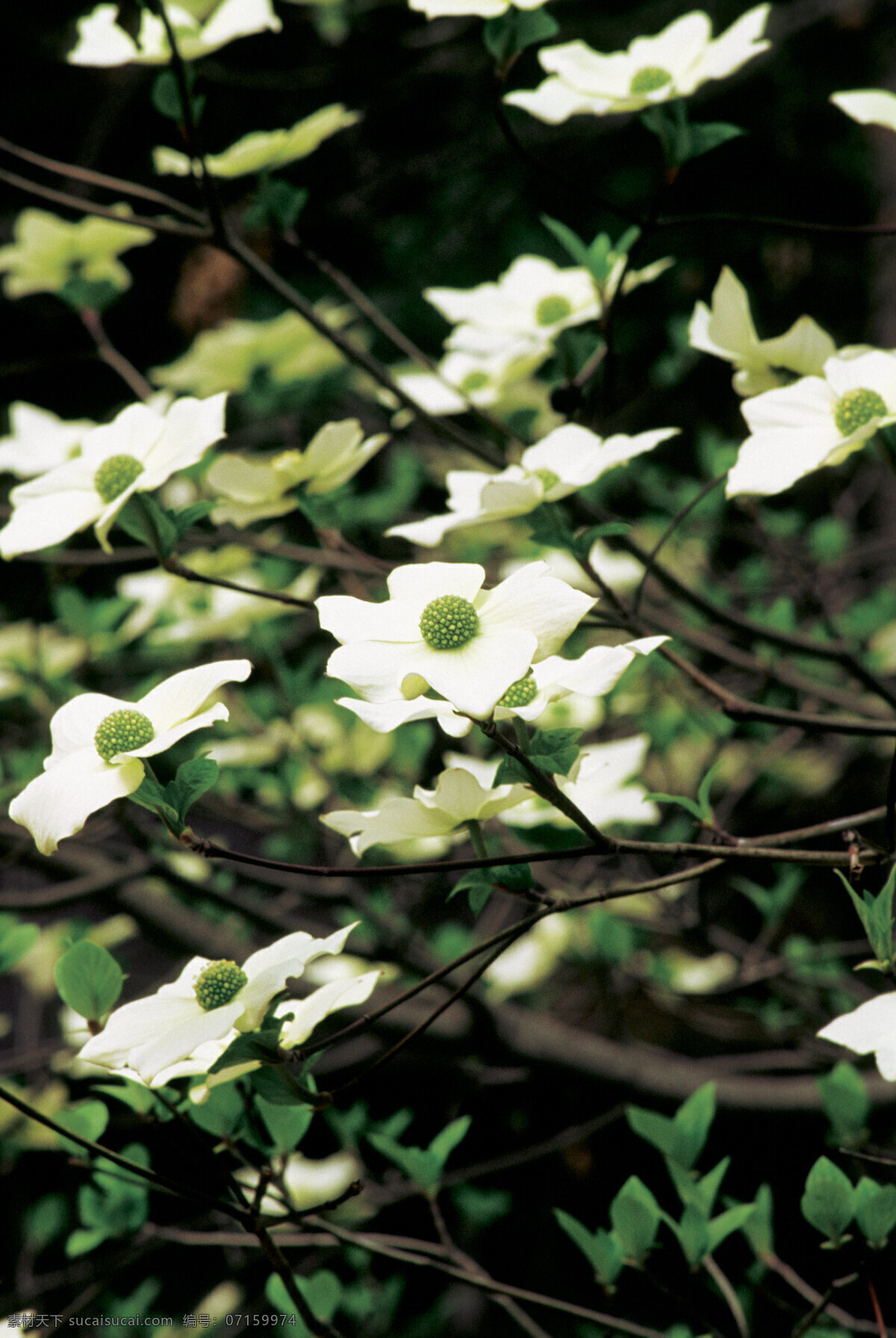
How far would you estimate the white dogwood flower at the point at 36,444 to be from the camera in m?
0.71

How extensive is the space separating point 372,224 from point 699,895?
171 cm

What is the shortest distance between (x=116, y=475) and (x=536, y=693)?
23 cm

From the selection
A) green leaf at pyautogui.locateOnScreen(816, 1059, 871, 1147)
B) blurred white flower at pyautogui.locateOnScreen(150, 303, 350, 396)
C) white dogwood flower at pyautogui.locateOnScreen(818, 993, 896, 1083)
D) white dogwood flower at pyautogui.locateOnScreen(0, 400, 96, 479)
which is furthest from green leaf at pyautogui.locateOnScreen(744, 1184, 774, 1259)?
blurred white flower at pyautogui.locateOnScreen(150, 303, 350, 396)

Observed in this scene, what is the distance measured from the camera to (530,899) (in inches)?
15.3

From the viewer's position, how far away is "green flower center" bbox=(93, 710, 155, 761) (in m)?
0.35

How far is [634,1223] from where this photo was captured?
446 millimetres

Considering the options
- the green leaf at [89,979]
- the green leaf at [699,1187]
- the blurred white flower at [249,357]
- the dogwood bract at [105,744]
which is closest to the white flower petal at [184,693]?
the dogwood bract at [105,744]

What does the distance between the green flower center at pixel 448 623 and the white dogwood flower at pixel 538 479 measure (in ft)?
0.32

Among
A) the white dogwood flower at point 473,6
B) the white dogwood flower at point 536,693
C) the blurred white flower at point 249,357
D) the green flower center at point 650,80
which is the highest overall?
the white dogwood flower at point 473,6

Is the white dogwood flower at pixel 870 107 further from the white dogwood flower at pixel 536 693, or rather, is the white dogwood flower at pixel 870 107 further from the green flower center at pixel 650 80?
the white dogwood flower at pixel 536 693

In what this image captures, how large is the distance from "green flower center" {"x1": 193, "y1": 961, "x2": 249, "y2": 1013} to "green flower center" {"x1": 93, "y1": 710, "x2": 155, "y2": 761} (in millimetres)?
90

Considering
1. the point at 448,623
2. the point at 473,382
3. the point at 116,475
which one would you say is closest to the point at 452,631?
the point at 448,623

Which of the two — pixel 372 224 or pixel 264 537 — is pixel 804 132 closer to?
pixel 372 224

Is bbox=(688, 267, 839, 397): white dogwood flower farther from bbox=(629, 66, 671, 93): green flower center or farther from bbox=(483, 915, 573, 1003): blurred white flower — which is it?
bbox=(483, 915, 573, 1003): blurred white flower
